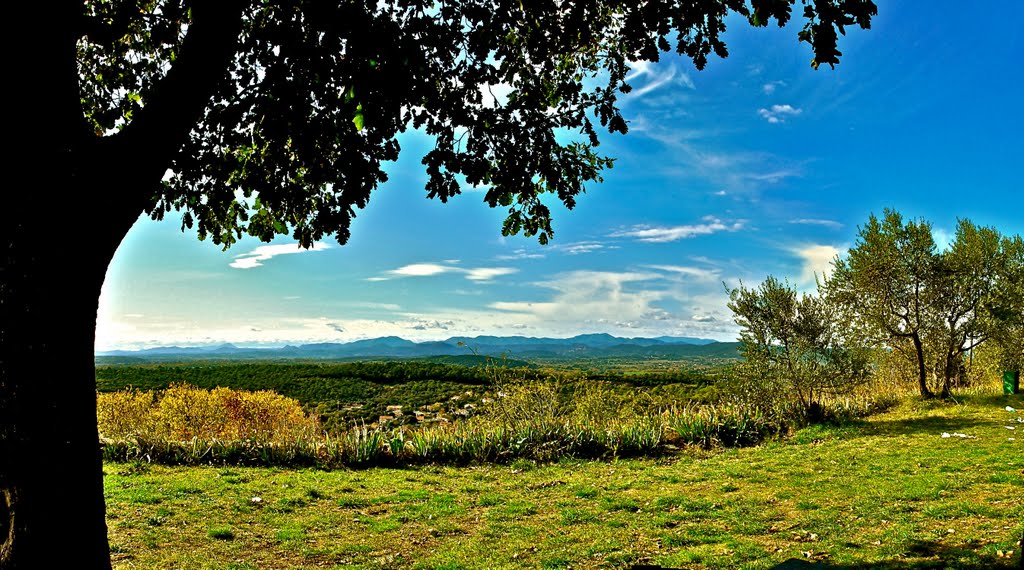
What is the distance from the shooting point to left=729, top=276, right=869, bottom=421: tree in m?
15.5

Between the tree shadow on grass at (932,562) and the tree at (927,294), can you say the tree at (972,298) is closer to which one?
the tree at (927,294)

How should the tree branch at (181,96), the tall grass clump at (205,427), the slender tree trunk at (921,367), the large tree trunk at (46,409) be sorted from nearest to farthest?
1. the large tree trunk at (46,409)
2. the tree branch at (181,96)
3. the tall grass clump at (205,427)
4. the slender tree trunk at (921,367)

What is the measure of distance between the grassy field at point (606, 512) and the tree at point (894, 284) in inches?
231

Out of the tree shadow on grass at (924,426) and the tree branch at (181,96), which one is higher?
the tree branch at (181,96)

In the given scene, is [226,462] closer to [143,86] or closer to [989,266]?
[143,86]

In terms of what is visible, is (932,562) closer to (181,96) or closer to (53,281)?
(53,281)

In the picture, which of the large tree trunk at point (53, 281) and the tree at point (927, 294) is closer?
the large tree trunk at point (53, 281)

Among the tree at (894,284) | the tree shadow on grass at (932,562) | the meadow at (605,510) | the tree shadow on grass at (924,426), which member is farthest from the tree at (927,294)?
the tree shadow on grass at (932,562)

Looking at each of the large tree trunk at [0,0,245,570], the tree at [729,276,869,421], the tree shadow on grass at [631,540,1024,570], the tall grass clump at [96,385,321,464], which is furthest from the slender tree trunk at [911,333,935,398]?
the large tree trunk at [0,0,245,570]

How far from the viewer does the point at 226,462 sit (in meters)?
12.7

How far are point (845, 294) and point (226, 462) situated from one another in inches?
717

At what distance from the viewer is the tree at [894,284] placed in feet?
59.5

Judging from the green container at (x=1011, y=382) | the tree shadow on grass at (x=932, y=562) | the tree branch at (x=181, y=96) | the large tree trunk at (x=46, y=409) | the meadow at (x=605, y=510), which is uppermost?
the tree branch at (x=181, y=96)

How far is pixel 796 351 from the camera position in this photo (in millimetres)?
15562
